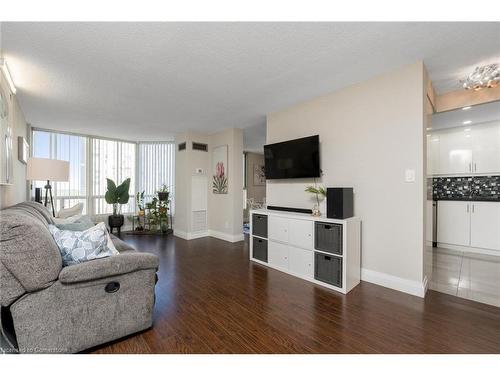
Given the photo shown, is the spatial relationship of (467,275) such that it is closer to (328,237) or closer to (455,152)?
(328,237)

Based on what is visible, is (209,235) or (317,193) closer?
(317,193)

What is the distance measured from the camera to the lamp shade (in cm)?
290

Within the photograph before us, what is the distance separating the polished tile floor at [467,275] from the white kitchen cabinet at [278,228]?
1.65 m

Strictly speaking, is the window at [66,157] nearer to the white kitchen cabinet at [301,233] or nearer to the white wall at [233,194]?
the white wall at [233,194]

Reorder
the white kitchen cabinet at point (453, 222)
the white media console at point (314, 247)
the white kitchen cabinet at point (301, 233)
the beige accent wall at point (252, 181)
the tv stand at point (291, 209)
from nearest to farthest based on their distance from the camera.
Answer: the white media console at point (314, 247) < the white kitchen cabinet at point (301, 233) < the tv stand at point (291, 209) < the white kitchen cabinet at point (453, 222) < the beige accent wall at point (252, 181)

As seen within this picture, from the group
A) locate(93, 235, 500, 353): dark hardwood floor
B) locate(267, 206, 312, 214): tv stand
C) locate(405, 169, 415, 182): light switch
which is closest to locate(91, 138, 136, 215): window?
locate(93, 235, 500, 353): dark hardwood floor

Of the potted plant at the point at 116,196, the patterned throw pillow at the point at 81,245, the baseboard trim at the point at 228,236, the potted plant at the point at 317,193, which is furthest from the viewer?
the potted plant at the point at 116,196

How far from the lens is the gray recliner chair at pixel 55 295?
1.25 metres

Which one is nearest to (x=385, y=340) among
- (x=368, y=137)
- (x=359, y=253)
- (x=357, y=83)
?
(x=359, y=253)

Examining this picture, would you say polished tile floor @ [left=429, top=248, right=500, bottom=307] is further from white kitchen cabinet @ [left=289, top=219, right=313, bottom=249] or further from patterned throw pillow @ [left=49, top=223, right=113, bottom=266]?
patterned throw pillow @ [left=49, top=223, right=113, bottom=266]

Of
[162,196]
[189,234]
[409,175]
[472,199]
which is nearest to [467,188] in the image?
[472,199]

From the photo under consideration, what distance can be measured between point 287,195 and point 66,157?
4.83m

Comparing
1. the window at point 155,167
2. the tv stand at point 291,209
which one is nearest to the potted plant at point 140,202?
the window at point 155,167

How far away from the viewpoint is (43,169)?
116 inches
